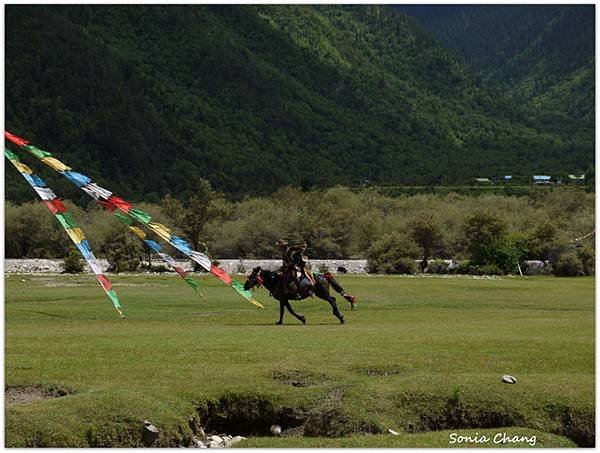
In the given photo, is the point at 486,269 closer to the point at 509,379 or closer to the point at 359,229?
the point at 359,229

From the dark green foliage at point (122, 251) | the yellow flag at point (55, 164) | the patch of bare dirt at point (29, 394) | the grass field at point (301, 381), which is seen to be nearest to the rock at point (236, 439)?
the grass field at point (301, 381)

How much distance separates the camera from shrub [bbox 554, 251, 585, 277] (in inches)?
2977

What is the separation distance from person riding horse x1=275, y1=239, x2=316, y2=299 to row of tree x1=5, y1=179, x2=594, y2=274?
49.0 m

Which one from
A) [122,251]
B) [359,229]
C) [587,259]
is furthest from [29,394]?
[359,229]

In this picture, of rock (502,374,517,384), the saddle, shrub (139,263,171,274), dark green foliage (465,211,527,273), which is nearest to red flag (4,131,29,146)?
rock (502,374,517,384)

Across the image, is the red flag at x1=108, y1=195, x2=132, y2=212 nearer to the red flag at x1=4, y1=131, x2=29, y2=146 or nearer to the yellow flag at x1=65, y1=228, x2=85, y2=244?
the yellow flag at x1=65, y1=228, x2=85, y2=244

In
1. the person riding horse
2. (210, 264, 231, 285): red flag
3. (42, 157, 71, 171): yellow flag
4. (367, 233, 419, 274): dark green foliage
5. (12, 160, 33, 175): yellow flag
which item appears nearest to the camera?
(12, 160, 33, 175): yellow flag

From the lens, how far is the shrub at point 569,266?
75.6 metres

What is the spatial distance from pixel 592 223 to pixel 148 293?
5573 centimetres

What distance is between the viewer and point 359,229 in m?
101

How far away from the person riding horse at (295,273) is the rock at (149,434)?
37.3 feet

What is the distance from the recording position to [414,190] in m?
171

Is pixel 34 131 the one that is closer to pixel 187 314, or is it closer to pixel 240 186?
pixel 240 186

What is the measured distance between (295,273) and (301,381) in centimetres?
828
